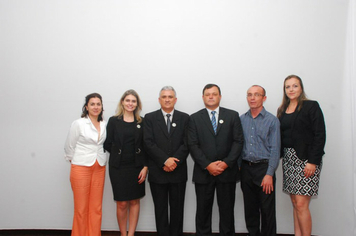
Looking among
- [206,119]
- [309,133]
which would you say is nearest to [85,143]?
Result: [206,119]

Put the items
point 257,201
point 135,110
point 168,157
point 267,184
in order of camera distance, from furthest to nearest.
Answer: point 135,110, point 257,201, point 168,157, point 267,184

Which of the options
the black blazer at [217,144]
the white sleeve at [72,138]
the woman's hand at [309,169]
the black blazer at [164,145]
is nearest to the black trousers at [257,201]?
the black blazer at [217,144]

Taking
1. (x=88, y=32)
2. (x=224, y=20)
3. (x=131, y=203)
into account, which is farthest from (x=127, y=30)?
(x=131, y=203)

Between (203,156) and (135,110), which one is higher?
(135,110)

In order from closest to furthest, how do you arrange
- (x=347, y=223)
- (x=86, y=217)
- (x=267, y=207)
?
(x=267, y=207), (x=86, y=217), (x=347, y=223)

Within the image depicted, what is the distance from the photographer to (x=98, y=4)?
3.18 metres

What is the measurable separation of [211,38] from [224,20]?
0.30 m

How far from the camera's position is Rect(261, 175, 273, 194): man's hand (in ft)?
7.72

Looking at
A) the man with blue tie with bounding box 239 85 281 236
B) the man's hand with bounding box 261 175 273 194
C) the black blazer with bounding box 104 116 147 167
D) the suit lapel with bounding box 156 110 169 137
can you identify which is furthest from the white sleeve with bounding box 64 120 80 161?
the man's hand with bounding box 261 175 273 194

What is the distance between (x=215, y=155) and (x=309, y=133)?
3.23 ft

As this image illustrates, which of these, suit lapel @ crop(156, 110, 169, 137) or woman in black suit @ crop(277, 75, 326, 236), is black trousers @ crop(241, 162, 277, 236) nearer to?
woman in black suit @ crop(277, 75, 326, 236)

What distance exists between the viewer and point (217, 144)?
2449mm

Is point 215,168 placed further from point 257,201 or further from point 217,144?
point 257,201

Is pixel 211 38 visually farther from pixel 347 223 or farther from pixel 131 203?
pixel 347 223
